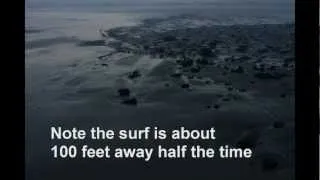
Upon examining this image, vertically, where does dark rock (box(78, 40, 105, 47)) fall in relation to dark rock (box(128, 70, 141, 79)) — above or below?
above

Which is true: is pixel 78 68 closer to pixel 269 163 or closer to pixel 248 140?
pixel 248 140

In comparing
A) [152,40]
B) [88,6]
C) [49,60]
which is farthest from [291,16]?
[49,60]

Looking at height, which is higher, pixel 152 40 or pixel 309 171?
pixel 152 40

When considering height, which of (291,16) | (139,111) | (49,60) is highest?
(291,16)

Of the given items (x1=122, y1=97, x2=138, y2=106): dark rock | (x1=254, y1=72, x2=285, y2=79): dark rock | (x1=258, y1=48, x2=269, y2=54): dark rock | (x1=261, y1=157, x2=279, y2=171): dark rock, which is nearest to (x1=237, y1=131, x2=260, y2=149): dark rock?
(x1=261, y1=157, x2=279, y2=171): dark rock

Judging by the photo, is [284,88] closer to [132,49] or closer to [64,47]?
[132,49]

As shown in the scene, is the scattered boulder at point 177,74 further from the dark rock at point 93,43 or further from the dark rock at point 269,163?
the dark rock at point 269,163

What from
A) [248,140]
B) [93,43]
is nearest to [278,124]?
[248,140]

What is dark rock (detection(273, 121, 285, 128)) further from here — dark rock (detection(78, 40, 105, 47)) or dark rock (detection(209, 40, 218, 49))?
dark rock (detection(78, 40, 105, 47))

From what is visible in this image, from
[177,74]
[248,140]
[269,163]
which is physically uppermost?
[177,74]
